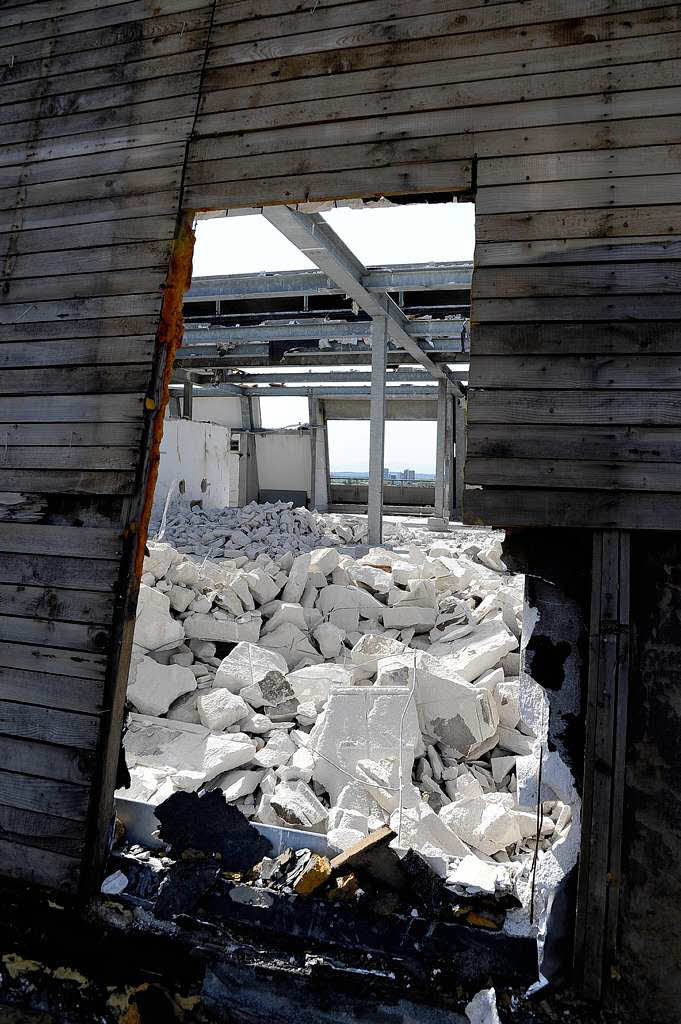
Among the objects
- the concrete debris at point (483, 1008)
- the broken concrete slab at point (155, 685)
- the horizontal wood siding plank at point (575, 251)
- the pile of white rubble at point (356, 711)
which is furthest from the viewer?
the broken concrete slab at point (155, 685)

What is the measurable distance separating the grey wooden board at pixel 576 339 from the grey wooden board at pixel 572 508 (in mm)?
606

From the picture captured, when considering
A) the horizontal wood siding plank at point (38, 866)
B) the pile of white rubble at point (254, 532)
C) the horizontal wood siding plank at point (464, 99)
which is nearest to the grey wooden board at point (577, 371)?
the horizontal wood siding plank at point (464, 99)

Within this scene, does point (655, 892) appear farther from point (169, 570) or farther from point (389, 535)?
point (389, 535)

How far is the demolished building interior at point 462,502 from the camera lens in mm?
2633

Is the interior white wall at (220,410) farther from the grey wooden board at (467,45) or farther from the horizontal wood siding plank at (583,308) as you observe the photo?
the horizontal wood siding plank at (583,308)

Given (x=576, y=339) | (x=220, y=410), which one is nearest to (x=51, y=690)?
(x=576, y=339)

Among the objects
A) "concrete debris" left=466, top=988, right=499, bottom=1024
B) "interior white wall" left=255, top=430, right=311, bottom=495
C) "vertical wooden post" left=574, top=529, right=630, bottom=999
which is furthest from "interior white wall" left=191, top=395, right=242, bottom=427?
"concrete debris" left=466, top=988, right=499, bottom=1024

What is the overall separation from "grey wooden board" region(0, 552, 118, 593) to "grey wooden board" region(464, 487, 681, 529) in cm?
181

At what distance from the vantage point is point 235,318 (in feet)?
43.1

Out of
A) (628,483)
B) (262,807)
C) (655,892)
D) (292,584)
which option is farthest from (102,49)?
(292,584)

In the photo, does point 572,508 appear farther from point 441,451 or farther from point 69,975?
point 441,451

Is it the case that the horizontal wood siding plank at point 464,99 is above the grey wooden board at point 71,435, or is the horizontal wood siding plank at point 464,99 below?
above

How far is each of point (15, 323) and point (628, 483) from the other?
3.31m

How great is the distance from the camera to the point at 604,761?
8.43 feet
